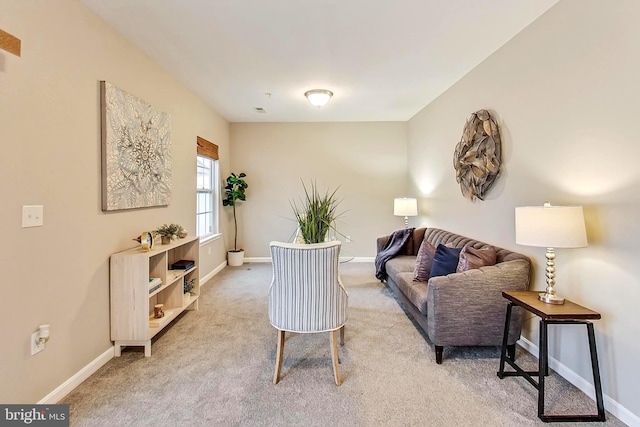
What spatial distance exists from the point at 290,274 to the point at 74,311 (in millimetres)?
1466

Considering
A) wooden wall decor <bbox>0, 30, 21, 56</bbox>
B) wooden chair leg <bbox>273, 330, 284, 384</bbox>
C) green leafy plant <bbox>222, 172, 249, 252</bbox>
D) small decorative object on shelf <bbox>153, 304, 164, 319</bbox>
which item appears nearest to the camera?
wooden wall decor <bbox>0, 30, 21, 56</bbox>

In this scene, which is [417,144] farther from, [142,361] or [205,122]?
[142,361]

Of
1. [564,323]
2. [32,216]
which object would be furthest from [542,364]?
[32,216]

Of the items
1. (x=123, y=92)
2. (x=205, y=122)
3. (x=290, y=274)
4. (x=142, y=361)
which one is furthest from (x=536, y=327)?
(x=205, y=122)

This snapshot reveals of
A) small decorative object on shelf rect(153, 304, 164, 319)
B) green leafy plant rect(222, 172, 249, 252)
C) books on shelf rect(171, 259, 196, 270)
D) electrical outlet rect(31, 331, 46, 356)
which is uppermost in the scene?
green leafy plant rect(222, 172, 249, 252)

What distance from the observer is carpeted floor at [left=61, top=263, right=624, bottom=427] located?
180 cm

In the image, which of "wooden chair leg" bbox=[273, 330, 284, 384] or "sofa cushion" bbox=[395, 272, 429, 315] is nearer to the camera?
"wooden chair leg" bbox=[273, 330, 284, 384]

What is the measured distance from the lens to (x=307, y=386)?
82.7 inches

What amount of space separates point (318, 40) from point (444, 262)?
7.44 ft

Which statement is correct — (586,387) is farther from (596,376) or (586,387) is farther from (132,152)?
(132,152)

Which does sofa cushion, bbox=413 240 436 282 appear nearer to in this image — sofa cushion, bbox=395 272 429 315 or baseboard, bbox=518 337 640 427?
sofa cushion, bbox=395 272 429 315

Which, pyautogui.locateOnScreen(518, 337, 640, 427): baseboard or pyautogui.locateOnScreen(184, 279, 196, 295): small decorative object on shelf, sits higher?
pyautogui.locateOnScreen(184, 279, 196, 295): small decorative object on shelf

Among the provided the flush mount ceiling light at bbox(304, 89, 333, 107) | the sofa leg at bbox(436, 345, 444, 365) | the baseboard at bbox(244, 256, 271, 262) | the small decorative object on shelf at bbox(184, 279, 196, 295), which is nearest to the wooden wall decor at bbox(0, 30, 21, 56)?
the small decorative object on shelf at bbox(184, 279, 196, 295)

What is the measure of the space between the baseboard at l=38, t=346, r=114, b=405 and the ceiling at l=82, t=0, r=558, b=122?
2540mm
